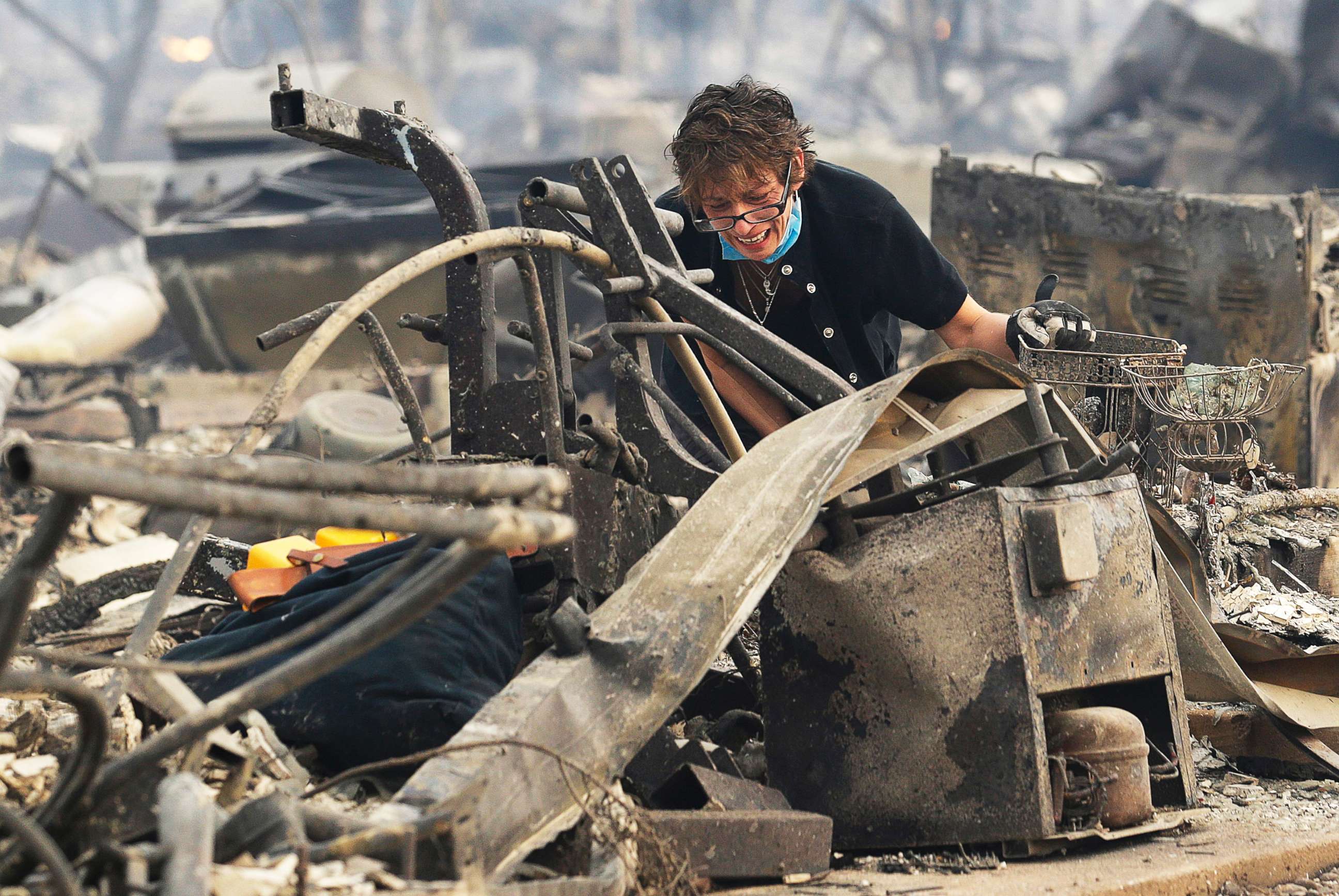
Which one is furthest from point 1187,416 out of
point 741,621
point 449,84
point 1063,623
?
point 449,84

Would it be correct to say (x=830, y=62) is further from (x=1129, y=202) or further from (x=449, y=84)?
(x=1129, y=202)

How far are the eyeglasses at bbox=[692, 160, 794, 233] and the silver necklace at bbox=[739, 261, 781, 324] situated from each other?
23 cm

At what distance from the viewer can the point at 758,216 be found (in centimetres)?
360

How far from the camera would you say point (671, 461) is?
2994mm

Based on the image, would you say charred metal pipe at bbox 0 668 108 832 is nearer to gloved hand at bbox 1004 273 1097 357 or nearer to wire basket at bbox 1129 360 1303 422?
gloved hand at bbox 1004 273 1097 357

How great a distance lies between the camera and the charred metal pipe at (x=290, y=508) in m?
1.35

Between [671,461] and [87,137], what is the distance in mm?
29179

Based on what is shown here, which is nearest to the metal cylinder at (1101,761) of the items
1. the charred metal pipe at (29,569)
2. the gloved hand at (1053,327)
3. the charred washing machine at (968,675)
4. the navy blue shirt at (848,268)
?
the charred washing machine at (968,675)

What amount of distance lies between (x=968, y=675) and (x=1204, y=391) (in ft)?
5.13

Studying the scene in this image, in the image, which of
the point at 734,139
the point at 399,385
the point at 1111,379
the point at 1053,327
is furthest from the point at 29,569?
the point at 1111,379

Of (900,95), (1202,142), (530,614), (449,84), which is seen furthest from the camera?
(449,84)

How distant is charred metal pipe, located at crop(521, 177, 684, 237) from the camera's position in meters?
2.94

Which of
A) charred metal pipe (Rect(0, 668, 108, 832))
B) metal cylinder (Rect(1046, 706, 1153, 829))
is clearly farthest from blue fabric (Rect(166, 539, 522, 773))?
metal cylinder (Rect(1046, 706, 1153, 829))

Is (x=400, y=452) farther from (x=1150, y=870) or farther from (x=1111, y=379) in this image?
(x=1150, y=870)
